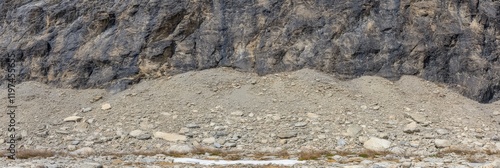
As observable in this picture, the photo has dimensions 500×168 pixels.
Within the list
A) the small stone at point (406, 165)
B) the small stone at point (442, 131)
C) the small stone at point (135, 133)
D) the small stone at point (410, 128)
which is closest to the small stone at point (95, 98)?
the small stone at point (135, 133)

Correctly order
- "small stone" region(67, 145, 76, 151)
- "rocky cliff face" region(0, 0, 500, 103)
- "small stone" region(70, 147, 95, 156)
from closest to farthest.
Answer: "small stone" region(70, 147, 95, 156) < "small stone" region(67, 145, 76, 151) < "rocky cliff face" region(0, 0, 500, 103)

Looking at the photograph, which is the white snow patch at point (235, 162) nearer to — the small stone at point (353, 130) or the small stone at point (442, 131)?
the small stone at point (353, 130)

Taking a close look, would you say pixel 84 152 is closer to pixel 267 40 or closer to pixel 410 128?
pixel 267 40

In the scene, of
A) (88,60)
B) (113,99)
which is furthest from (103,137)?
(88,60)

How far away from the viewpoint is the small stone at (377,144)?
70.5 ft

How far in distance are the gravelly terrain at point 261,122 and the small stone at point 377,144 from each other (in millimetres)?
45

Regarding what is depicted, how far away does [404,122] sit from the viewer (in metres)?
23.7

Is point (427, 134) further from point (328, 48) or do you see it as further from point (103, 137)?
point (103, 137)

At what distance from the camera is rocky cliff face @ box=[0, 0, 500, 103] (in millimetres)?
29172

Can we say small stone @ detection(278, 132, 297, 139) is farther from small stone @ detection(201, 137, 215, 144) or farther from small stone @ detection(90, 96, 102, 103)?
small stone @ detection(90, 96, 102, 103)

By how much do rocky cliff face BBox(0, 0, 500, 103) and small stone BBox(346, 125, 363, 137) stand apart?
6.64 meters

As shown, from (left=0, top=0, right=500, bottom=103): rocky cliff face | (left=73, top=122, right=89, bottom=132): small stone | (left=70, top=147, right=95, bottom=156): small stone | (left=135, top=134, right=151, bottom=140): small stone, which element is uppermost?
(left=0, top=0, right=500, bottom=103): rocky cliff face

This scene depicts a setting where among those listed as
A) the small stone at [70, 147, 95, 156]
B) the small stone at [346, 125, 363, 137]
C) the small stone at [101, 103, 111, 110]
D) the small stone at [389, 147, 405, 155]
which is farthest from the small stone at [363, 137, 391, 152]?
the small stone at [101, 103, 111, 110]

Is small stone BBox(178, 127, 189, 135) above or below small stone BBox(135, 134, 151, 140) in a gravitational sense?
above
